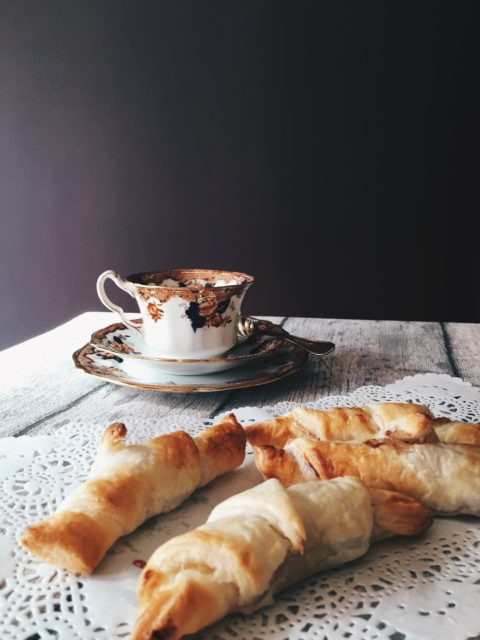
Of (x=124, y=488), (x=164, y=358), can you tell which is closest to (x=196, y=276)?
(x=164, y=358)

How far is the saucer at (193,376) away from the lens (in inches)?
36.9

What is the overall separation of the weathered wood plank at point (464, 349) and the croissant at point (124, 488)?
580mm

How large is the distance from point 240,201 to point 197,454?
2733 mm

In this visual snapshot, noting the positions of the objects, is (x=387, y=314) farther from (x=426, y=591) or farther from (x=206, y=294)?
(x=426, y=591)

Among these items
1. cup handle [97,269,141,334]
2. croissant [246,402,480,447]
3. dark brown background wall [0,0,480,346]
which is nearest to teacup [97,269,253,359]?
cup handle [97,269,141,334]

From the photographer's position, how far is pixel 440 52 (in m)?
2.93

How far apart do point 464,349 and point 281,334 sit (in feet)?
1.28

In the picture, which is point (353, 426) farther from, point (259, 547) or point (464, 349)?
point (464, 349)

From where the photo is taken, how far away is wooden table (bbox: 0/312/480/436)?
0.91 metres

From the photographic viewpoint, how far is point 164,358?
3.19ft

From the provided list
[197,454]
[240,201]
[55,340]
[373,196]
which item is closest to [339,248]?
[373,196]

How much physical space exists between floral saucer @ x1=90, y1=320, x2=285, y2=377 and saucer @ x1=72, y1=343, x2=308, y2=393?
0.01 meters

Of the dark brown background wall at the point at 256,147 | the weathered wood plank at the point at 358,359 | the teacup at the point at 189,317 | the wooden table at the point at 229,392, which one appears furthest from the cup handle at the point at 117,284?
the dark brown background wall at the point at 256,147

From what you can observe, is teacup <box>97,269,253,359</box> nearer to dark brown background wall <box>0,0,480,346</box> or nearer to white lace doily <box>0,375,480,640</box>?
white lace doily <box>0,375,480,640</box>
